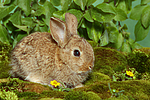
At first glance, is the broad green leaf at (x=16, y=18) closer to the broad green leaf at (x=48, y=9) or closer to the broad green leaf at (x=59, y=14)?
the broad green leaf at (x=48, y=9)

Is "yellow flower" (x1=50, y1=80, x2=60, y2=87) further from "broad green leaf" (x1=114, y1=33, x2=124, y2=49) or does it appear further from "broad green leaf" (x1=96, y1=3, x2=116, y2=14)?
"broad green leaf" (x1=114, y1=33, x2=124, y2=49)

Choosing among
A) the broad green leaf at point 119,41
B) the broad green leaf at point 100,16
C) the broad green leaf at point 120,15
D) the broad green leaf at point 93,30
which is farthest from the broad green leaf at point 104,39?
the broad green leaf at point 100,16

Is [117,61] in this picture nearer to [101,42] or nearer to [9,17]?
[101,42]

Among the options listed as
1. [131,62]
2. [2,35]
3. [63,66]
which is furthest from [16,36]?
[131,62]

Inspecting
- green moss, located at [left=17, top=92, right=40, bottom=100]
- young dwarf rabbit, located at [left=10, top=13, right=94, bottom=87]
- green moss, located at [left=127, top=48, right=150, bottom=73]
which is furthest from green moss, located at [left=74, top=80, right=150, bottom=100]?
green moss, located at [left=127, top=48, right=150, bottom=73]

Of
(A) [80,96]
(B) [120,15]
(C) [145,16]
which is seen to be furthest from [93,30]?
(A) [80,96]

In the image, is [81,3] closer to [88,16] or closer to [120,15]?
[88,16]
